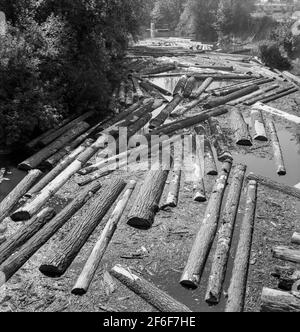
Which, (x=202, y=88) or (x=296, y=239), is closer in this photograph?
(x=296, y=239)

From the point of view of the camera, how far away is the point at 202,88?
78.8ft

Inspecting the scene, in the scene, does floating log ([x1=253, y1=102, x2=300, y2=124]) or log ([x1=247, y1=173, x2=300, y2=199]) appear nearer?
log ([x1=247, y1=173, x2=300, y2=199])

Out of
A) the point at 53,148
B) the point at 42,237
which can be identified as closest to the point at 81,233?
the point at 42,237

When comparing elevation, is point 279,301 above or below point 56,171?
below

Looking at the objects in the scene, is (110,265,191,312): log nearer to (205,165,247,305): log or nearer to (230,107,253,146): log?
(205,165,247,305): log

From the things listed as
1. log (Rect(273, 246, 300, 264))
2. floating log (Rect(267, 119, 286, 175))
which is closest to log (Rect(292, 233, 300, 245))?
log (Rect(273, 246, 300, 264))

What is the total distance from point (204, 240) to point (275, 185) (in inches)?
161

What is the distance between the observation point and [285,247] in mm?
9242

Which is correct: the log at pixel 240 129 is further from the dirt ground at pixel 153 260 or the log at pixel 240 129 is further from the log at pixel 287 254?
the log at pixel 287 254

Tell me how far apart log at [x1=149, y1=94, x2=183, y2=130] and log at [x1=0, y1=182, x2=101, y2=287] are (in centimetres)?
652

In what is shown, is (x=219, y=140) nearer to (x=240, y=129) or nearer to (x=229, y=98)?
(x=240, y=129)

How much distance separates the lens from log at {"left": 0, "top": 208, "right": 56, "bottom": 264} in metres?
9.06
